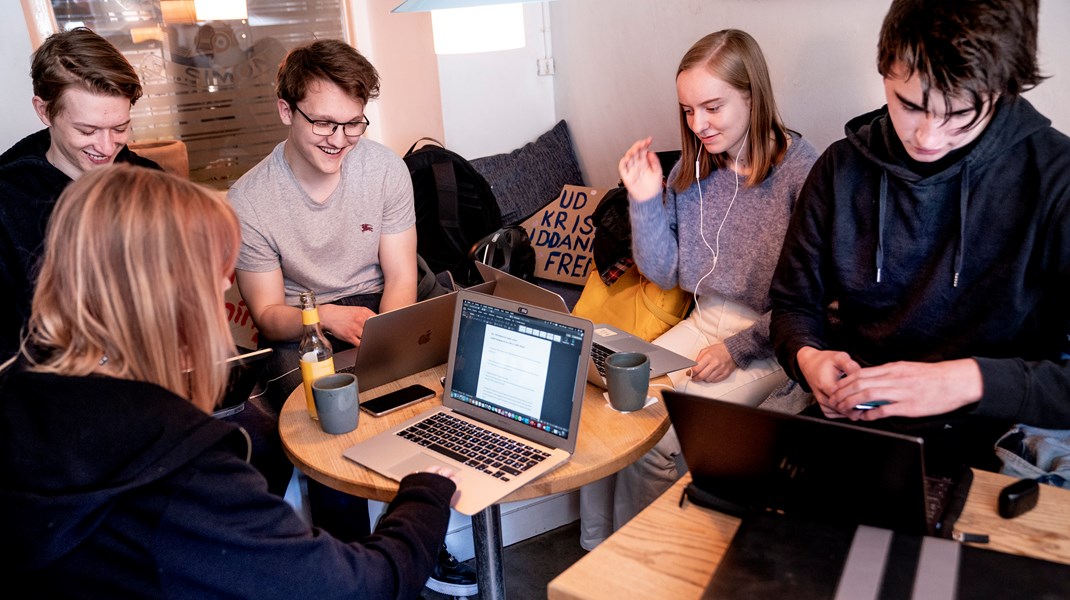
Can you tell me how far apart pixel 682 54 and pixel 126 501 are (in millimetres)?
2313

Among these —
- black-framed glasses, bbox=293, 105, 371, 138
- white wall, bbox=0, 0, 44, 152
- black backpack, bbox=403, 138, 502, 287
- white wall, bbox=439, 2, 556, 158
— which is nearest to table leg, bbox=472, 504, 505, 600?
black-framed glasses, bbox=293, 105, 371, 138

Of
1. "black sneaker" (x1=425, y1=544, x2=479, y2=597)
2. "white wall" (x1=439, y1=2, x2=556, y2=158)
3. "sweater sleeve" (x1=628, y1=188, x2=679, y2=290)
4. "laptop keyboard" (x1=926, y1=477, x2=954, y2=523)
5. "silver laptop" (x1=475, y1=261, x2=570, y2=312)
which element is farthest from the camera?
"white wall" (x1=439, y1=2, x2=556, y2=158)

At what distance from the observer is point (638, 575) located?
102cm

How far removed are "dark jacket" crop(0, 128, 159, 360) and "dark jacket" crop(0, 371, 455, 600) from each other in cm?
114

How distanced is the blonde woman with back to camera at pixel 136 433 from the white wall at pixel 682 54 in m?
1.70

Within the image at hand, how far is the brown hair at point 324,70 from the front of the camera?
2.13 meters

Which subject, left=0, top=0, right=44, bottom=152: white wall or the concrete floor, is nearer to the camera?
the concrete floor

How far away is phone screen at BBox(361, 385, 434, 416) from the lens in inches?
63.9

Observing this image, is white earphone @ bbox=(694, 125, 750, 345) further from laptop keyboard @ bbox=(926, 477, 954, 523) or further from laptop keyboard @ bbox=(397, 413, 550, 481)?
laptop keyboard @ bbox=(926, 477, 954, 523)

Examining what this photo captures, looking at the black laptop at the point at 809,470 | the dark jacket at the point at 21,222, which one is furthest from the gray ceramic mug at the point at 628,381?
the dark jacket at the point at 21,222

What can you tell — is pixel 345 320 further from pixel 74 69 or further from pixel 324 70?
pixel 74 69

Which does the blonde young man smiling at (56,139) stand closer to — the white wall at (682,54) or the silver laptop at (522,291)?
the silver laptop at (522,291)

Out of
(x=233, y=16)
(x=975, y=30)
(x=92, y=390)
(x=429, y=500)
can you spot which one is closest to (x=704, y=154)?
(x=975, y=30)

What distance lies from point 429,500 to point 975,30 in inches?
42.8
